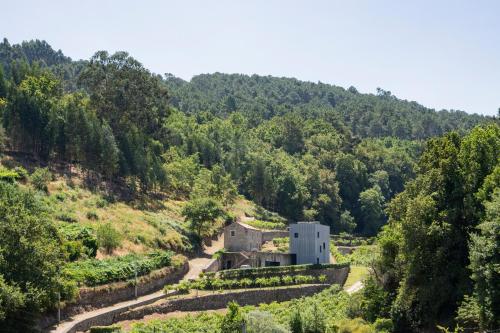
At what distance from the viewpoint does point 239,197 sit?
324 ft

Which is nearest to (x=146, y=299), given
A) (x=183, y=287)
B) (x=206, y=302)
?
(x=183, y=287)

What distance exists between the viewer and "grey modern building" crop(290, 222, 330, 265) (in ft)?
218

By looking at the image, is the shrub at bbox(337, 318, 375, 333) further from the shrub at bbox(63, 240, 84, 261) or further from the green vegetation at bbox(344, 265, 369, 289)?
the shrub at bbox(63, 240, 84, 261)

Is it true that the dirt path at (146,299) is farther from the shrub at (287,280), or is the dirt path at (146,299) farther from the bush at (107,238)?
the shrub at (287,280)

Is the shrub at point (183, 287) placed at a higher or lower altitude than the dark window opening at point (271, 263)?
lower

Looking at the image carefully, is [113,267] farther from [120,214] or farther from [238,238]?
[238,238]

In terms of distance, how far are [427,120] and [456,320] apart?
161031mm

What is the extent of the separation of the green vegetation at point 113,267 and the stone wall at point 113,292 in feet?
1.74

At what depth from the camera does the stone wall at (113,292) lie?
4300 centimetres

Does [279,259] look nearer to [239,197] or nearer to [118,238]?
[118,238]

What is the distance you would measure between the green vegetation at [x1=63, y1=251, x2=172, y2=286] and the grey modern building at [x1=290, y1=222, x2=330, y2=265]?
14.8m

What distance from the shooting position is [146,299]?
50.1 metres

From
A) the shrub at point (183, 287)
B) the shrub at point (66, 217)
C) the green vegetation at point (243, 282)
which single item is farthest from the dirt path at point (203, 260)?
the shrub at point (66, 217)

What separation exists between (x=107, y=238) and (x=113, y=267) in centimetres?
575
